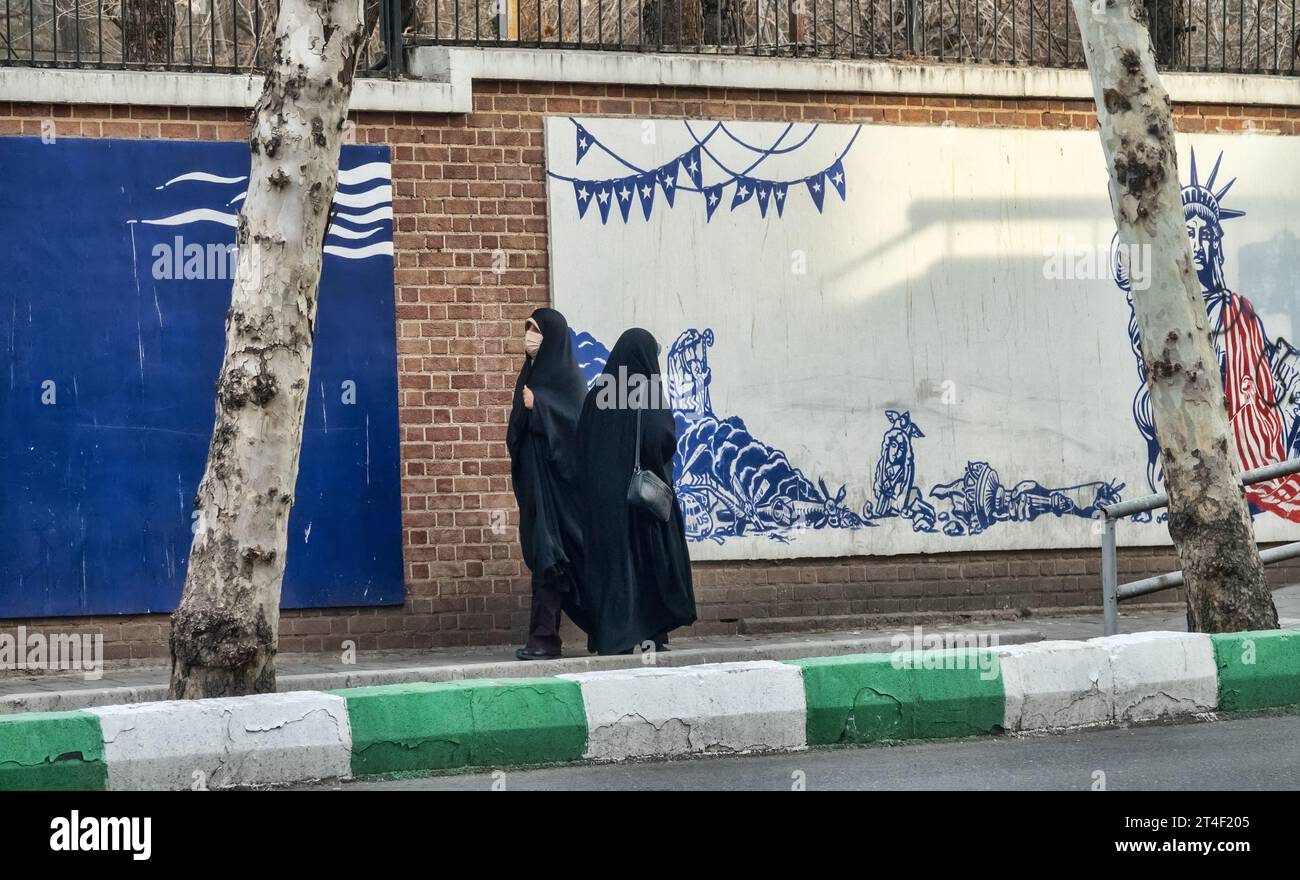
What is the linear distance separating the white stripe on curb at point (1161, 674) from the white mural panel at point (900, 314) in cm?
426

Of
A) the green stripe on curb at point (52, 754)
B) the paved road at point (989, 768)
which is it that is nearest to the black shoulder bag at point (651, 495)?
the paved road at point (989, 768)

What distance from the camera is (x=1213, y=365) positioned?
35.5 feet

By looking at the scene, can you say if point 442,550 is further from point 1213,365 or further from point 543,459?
point 1213,365

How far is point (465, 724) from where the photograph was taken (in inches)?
322

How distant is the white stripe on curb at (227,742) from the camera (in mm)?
7531

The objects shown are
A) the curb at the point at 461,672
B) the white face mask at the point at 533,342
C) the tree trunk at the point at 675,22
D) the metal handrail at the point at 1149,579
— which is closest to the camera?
the curb at the point at 461,672

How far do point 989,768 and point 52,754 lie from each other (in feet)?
11.4

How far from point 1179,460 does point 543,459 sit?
11.6 ft

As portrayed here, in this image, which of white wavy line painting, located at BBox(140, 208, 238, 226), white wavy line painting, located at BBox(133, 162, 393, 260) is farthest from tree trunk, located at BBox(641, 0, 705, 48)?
white wavy line painting, located at BBox(140, 208, 238, 226)

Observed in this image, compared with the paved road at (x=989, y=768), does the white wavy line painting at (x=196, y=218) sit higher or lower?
higher

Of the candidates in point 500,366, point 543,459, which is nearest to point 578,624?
point 543,459

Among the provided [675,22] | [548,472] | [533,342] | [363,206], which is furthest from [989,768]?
[675,22]

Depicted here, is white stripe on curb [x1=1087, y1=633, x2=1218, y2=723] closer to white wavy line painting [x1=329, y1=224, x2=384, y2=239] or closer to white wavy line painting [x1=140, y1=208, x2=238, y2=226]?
white wavy line painting [x1=329, y1=224, x2=384, y2=239]

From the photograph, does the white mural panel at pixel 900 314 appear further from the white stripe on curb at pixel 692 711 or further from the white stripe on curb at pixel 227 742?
the white stripe on curb at pixel 227 742
